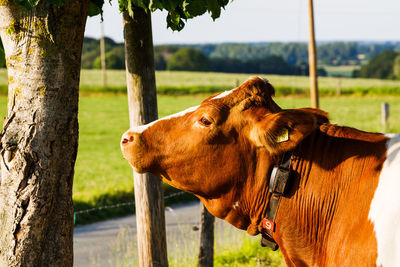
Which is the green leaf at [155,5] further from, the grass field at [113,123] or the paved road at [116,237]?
the paved road at [116,237]

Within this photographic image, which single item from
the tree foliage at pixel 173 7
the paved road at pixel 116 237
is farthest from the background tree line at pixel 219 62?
the tree foliage at pixel 173 7

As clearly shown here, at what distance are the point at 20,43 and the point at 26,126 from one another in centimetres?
47

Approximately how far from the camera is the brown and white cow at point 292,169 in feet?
8.11

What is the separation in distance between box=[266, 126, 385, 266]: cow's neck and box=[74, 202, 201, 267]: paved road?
3.28 meters

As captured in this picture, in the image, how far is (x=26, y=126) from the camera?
300 centimetres

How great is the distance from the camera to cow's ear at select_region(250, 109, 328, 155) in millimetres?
2555

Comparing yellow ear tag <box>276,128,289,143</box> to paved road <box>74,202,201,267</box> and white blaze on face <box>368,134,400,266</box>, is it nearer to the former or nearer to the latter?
white blaze on face <box>368,134,400,266</box>

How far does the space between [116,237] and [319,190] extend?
5.36 meters

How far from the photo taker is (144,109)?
3.93 m

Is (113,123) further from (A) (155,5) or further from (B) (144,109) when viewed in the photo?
Answer: (A) (155,5)

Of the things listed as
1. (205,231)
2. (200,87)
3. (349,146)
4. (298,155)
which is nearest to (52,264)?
(298,155)

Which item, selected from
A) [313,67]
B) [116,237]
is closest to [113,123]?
[313,67]

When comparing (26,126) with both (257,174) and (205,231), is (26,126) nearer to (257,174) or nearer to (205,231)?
(257,174)

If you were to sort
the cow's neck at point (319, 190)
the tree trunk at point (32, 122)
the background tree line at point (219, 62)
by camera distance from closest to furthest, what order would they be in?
the cow's neck at point (319, 190)
the tree trunk at point (32, 122)
the background tree line at point (219, 62)
